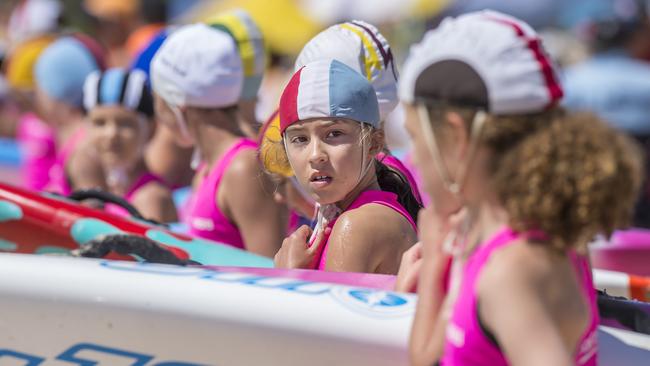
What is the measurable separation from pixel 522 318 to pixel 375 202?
1.19 m

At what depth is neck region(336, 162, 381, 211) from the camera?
3.05 meters

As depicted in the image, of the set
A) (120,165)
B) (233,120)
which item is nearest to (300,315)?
(233,120)

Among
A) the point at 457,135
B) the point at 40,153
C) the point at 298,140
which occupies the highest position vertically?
the point at 457,135

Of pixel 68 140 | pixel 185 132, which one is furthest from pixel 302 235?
pixel 68 140

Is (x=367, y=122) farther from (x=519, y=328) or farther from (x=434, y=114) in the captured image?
(x=519, y=328)

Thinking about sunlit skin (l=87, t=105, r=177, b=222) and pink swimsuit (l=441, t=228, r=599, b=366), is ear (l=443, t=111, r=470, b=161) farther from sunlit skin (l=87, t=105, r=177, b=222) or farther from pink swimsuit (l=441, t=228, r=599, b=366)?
sunlit skin (l=87, t=105, r=177, b=222)

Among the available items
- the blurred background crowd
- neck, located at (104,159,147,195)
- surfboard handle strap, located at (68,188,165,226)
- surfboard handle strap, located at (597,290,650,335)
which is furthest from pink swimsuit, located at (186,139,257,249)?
the blurred background crowd

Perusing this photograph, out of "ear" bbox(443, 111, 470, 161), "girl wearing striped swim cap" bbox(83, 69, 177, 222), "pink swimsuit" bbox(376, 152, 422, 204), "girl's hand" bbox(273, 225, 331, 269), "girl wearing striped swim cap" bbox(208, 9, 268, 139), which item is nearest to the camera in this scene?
"ear" bbox(443, 111, 470, 161)

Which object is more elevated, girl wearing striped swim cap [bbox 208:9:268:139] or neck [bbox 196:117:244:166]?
girl wearing striped swim cap [bbox 208:9:268:139]

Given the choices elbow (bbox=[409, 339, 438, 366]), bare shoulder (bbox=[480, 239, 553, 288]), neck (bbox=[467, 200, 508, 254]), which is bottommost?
elbow (bbox=[409, 339, 438, 366])

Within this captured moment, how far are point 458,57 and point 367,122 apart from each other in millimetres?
1080

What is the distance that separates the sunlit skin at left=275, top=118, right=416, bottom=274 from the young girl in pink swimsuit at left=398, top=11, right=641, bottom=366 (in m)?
0.81

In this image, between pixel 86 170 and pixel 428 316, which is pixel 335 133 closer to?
pixel 428 316

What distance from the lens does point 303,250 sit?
300cm
